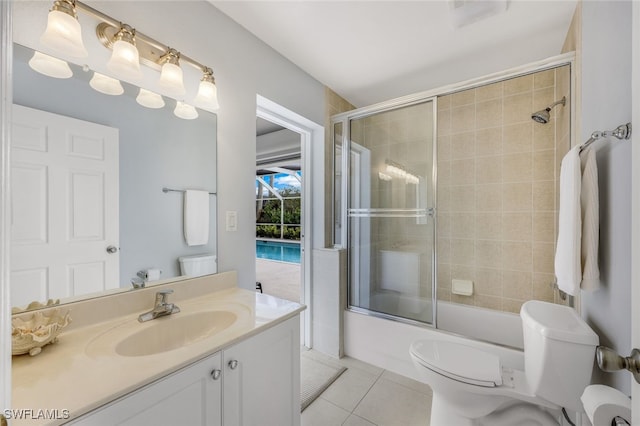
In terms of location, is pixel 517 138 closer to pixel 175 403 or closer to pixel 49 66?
pixel 175 403

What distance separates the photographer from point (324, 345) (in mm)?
2320

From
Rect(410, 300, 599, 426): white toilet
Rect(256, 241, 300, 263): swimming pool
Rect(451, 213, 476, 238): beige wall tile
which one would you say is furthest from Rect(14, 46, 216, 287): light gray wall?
Rect(256, 241, 300, 263): swimming pool

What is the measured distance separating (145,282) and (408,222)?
1.86m

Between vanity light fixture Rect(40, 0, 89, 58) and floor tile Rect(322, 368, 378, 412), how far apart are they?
2228 mm

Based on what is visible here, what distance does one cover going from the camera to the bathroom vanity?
653mm

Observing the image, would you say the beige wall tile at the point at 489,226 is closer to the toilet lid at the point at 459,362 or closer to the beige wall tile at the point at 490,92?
the beige wall tile at the point at 490,92

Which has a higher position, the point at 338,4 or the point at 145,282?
the point at 338,4

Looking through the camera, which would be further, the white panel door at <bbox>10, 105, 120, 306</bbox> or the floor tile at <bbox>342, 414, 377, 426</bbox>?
the floor tile at <bbox>342, 414, 377, 426</bbox>

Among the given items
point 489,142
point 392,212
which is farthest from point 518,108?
point 392,212

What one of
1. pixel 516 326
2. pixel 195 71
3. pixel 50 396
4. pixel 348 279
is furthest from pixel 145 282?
pixel 516 326

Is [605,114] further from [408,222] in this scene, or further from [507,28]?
[408,222]

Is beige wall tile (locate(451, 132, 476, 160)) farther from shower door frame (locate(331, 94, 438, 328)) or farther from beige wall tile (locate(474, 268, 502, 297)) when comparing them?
beige wall tile (locate(474, 268, 502, 297))

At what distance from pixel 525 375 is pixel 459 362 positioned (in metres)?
0.29

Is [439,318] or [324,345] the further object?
[439,318]
